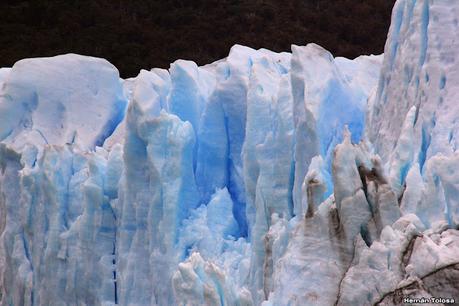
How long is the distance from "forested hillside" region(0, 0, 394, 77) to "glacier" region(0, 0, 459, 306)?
41.1 ft

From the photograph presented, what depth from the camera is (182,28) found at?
2948cm

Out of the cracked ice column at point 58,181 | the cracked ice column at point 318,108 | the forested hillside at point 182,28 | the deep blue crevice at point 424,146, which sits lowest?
the forested hillside at point 182,28

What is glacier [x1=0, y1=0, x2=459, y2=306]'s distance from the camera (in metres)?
7.68

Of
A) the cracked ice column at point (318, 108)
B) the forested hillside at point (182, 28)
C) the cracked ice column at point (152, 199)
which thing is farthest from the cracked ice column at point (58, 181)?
the forested hillside at point (182, 28)

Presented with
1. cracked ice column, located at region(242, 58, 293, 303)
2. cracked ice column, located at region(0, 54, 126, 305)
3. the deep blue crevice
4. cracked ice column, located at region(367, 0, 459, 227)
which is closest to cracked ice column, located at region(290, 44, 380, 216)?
cracked ice column, located at region(242, 58, 293, 303)

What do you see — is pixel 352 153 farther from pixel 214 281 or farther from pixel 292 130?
pixel 292 130

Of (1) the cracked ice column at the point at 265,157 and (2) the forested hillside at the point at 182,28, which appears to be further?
(2) the forested hillside at the point at 182,28

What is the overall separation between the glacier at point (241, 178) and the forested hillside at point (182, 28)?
41.1 ft

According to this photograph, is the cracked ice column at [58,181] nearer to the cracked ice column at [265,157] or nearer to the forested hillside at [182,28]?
the cracked ice column at [265,157]

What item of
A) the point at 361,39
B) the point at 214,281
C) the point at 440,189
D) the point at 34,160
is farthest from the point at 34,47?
the point at 440,189

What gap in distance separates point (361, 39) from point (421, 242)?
21308mm

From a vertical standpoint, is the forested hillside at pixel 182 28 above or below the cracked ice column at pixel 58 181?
below

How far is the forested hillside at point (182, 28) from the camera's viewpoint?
1100 inches

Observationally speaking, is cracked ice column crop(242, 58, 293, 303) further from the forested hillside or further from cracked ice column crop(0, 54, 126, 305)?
the forested hillside
